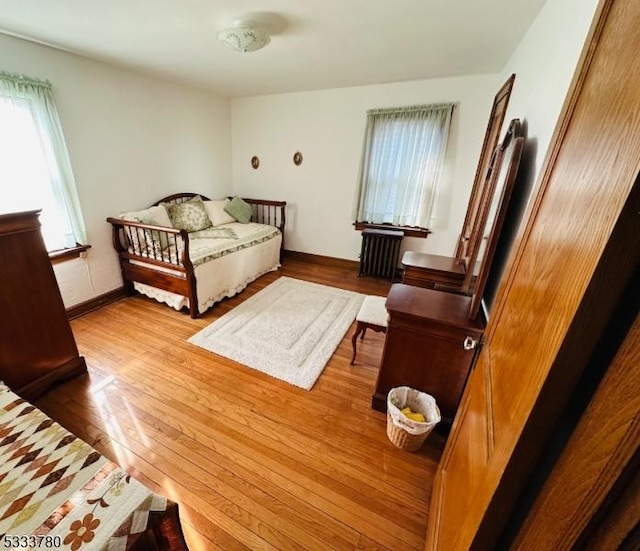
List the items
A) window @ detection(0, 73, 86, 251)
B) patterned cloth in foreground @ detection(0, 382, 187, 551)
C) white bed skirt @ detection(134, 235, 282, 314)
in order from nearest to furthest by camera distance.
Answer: patterned cloth in foreground @ detection(0, 382, 187, 551)
window @ detection(0, 73, 86, 251)
white bed skirt @ detection(134, 235, 282, 314)

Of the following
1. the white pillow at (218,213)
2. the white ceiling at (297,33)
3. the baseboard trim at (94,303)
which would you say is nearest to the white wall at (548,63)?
the white ceiling at (297,33)

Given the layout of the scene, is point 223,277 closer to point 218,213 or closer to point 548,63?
point 218,213

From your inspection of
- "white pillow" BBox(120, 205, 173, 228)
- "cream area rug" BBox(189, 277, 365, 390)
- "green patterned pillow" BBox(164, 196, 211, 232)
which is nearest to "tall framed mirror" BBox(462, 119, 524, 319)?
"cream area rug" BBox(189, 277, 365, 390)

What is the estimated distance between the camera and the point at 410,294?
1677mm

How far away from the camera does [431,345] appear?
1.50 metres

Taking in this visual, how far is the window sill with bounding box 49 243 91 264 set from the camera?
244 centimetres

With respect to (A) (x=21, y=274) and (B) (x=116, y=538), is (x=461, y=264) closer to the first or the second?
(B) (x=116, y=538)

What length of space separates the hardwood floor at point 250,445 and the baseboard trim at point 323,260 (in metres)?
1.93

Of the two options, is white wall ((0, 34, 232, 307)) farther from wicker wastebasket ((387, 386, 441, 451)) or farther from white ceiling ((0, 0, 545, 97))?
wicker wastebasket ((387, 386, 441, 451))

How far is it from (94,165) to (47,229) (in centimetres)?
76

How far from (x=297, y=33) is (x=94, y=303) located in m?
3.11

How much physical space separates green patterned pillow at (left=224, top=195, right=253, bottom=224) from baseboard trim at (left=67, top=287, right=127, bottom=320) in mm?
1734

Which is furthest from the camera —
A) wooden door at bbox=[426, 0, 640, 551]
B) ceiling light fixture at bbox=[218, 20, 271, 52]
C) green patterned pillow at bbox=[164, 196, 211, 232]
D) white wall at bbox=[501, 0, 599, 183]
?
green patterned pillow at bbox=[164, 196, 211, 232]

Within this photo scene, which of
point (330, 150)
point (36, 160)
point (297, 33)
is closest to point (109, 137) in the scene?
point (36, 160)
